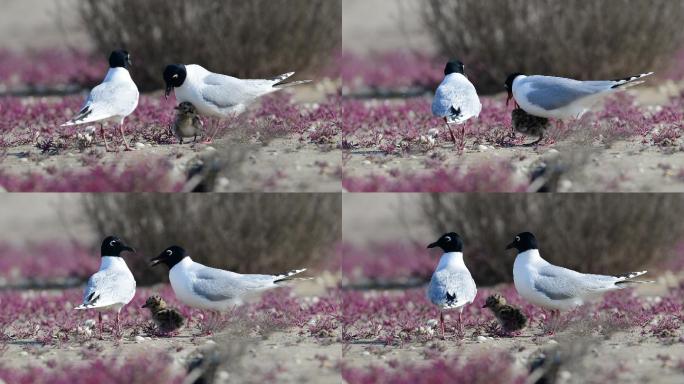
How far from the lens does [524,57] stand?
42.3 ft

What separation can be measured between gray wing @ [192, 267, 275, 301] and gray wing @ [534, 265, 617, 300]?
5.88 feet

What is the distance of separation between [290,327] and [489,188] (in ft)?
5.57

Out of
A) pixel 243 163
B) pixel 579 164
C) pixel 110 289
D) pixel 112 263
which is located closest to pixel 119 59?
pixel 243 163

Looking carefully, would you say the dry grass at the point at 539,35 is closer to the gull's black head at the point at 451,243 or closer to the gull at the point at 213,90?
the gull at the point at 213,90

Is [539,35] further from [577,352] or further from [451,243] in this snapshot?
[577,352]

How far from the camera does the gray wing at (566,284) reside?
996cm

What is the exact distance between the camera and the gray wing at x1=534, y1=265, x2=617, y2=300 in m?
9.96

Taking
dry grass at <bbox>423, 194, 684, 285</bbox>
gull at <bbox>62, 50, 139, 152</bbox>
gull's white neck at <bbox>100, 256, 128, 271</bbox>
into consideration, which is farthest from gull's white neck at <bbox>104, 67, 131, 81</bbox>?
dry grass at <bbox>423, 194, 684, 285</bbox>

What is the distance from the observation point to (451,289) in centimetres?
975

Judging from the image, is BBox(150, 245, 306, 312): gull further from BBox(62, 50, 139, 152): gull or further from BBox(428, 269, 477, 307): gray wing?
BBox(62, 50, 139, 152): gull

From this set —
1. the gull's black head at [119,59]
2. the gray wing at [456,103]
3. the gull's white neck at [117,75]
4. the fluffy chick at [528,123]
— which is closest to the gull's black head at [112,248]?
the gull's white neck at [117,75]

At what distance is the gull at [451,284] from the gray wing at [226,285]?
1.11 m

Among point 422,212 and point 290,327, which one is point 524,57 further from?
point 290,327

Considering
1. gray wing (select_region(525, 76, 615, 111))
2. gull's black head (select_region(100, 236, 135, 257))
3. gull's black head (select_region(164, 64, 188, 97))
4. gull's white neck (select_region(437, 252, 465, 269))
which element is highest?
gull's black head (select_region(164, 64, 188, 97))
